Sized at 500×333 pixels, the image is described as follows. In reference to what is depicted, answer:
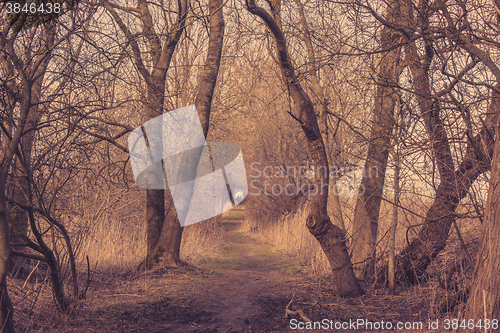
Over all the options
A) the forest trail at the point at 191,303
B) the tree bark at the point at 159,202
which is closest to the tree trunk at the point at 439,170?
the forest trail at the point at 191,303

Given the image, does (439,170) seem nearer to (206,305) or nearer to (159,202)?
(206,305)

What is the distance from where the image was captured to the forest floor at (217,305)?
4.31 metres

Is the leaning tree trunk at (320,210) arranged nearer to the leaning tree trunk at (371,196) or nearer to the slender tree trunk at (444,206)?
the slender tree trunk at (444,206)

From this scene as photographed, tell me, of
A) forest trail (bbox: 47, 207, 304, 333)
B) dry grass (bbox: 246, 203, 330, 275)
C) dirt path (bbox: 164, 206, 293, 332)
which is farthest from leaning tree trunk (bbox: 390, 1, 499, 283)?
dirt path (bbox: 164, 206, 293, 332)

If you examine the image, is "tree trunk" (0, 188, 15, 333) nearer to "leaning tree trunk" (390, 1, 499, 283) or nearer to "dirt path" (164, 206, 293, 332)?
"dirt path" (164, 206, 293, 332)

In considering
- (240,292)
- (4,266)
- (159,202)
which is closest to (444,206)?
(240,292)

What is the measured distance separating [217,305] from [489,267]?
3506mm

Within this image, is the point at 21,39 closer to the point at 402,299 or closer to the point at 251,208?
the point at 402,299

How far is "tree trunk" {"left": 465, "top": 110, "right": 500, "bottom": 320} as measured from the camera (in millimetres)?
3133

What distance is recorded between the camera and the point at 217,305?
5453 millimetres

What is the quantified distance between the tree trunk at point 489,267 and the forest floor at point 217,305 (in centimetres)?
88

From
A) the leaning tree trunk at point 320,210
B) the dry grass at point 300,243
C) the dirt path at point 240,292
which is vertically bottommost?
the dirt path at point 240,292

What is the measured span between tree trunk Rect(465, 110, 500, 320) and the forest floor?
0.88m

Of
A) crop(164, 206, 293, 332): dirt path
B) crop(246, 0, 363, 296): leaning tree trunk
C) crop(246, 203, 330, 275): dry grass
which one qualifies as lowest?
crop(164, 206, 293, 332): dirt path
